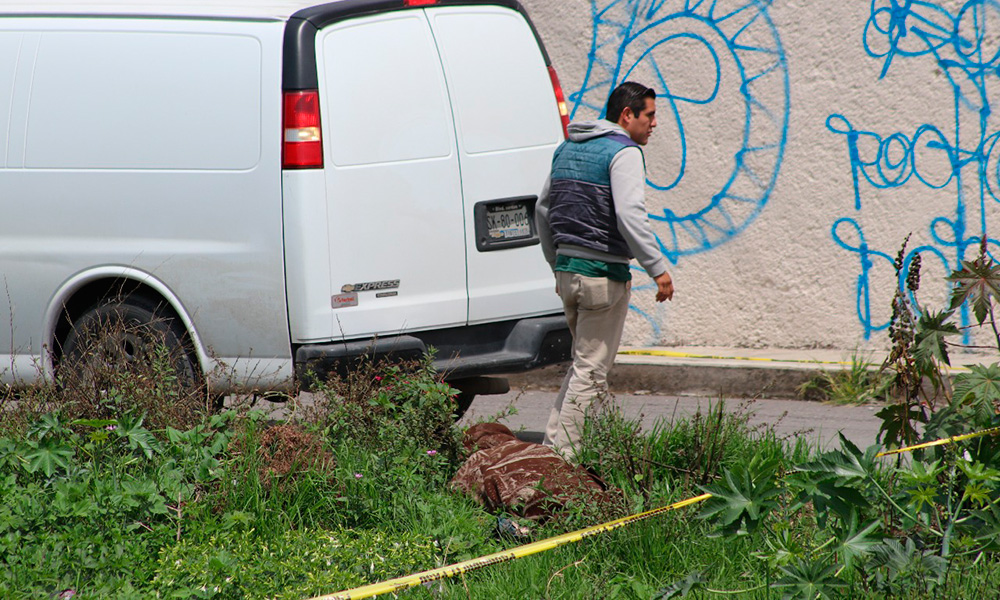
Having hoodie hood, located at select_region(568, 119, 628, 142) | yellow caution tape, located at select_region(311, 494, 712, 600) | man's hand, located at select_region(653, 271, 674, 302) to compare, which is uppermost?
hoodie hood, located at select_region(568, 119, 628, 142)

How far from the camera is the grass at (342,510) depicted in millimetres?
3348

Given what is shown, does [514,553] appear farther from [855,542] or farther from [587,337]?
[587,337]

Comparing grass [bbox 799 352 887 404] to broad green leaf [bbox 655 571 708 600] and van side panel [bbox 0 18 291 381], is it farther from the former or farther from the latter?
broad green leaf [bbox 655 571 708 600]

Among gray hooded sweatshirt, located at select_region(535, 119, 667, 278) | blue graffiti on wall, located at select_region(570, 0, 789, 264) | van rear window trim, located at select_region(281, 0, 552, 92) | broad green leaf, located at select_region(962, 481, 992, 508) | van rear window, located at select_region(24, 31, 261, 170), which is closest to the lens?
broad green leaf, located at select_region(962, 481, 992, 508)

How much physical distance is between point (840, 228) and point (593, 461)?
4592 mm

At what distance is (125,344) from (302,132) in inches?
51.7

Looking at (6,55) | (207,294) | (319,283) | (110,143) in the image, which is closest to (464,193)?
(319,283)

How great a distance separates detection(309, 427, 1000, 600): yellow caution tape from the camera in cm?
320

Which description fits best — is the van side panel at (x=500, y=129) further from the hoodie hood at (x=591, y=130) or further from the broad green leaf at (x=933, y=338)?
the broad green leaf at (x=933, y=338)

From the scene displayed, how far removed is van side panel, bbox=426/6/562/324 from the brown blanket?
1.15 m

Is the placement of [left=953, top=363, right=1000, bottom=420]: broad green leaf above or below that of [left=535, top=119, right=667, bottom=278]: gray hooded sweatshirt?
below

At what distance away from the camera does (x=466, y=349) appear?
5457 mm

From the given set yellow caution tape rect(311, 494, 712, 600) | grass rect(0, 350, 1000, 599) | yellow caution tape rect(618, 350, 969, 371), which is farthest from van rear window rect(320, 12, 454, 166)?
yellow caution tape rect(618, 350, 969, 371)

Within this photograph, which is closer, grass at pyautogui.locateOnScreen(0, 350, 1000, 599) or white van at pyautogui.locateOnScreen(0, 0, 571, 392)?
grass at pyautogui.locateOnScreen(0, 350, 1000, 599)
